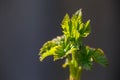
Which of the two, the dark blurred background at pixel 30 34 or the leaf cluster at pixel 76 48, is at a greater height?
the dark blurred background at pixel 30 34

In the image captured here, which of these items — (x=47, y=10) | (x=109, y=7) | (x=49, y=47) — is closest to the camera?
(x=49, y=47)

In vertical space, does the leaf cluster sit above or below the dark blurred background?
below

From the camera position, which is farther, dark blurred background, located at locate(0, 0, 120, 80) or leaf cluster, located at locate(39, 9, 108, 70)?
dark blurred background, located at locate(0, 0, 120, 80)

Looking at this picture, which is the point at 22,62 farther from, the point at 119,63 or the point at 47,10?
the point at 119,63

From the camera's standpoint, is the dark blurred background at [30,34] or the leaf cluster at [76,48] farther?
the dark blurred background at [30,34]

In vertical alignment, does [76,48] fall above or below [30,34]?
below

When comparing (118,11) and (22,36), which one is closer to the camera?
(22,36)

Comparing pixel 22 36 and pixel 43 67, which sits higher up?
pixel 22 36

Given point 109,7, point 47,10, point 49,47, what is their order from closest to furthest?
1. point 49,47
2. point 47,10
3. point 109,7

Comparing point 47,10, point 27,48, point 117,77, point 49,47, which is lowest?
point 49,47

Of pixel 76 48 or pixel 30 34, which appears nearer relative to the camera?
pixel 76 48

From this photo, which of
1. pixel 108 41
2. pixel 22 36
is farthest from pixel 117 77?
pixel 22 36
